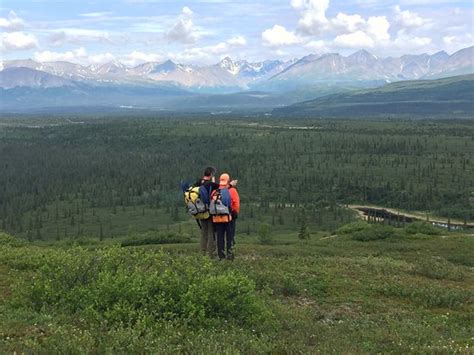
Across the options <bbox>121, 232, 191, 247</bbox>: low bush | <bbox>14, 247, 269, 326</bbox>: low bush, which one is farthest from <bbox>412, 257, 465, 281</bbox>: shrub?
<bbox>121, 232, 191, 247</bbox>: low bush

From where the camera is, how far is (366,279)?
781 inches

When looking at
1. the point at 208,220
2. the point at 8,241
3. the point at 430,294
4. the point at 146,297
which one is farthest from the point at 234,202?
the point at 8,241

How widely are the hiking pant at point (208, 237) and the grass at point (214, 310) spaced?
4.43 feet

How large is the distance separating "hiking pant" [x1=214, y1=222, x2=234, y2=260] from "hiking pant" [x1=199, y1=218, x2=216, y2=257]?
1.45ft

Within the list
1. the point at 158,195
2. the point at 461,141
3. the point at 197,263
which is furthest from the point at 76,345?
the point at 461,141

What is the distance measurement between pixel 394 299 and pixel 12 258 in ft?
46.5

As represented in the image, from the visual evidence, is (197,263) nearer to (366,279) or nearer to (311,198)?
(366,279)

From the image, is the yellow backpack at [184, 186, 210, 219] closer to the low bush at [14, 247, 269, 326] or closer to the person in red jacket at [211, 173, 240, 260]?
the person in red jacket at [211, 173, 240, 260]

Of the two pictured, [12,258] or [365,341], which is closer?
[365,341]

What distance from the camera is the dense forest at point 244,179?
10338cm

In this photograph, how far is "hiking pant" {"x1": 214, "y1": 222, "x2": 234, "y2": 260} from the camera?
1948 centimetres

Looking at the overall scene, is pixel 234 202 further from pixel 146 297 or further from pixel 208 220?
pixel 146 297

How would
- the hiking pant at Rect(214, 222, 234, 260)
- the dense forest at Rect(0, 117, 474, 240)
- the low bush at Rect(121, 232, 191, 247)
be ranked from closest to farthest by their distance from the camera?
the hiking pant at Rect(214, 222, 234, 260)
the low bush at Rect(121, 232, 191, 247)
the dense forest at Rect(0, 117, 474, 240)

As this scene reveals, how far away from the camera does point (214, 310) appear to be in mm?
13047
